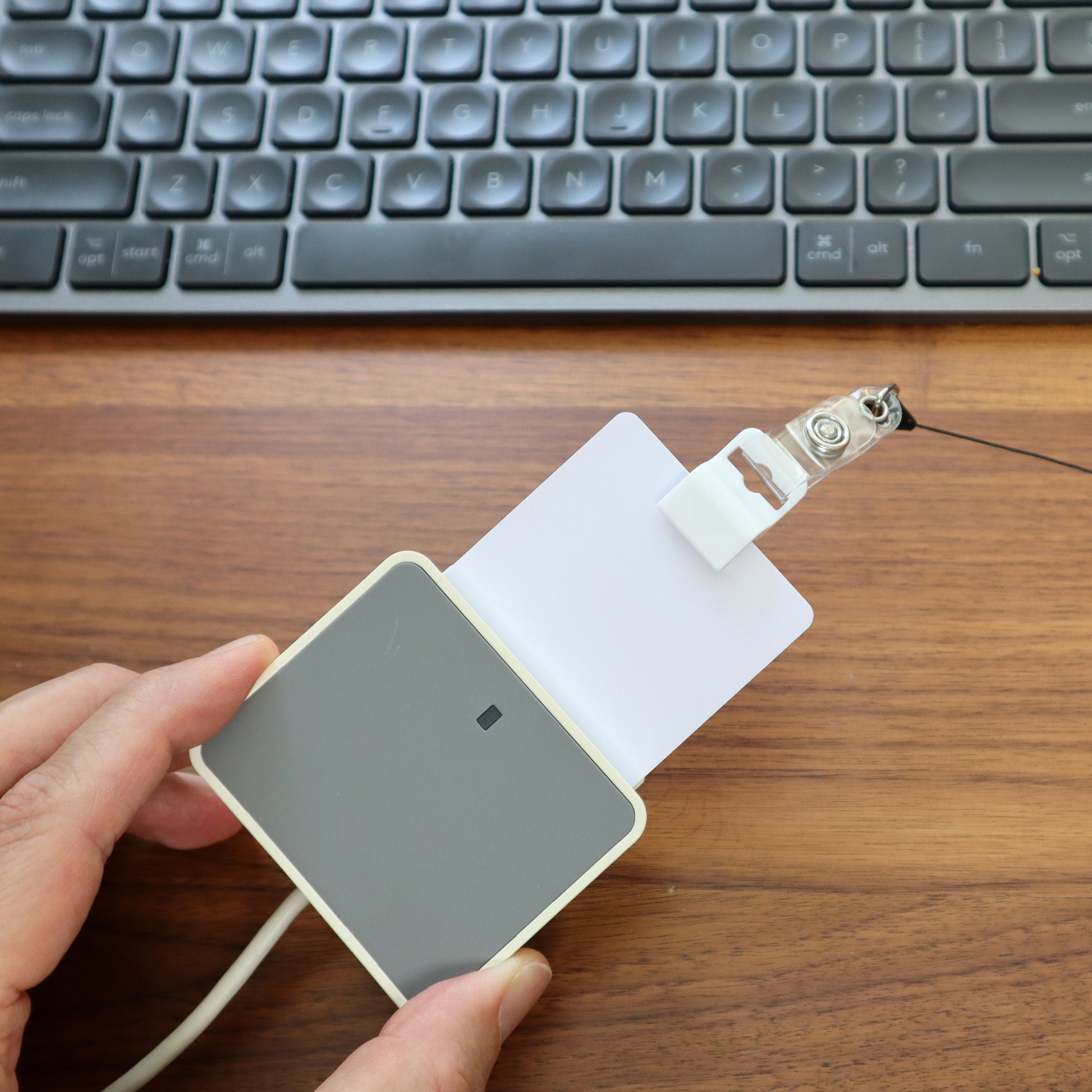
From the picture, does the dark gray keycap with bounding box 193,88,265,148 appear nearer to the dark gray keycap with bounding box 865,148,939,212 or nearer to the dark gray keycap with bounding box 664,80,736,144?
the dark gray keycap with bounding box 664,80,736,144

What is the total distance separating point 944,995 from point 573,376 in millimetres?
331

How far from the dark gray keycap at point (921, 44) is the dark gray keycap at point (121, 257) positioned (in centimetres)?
38

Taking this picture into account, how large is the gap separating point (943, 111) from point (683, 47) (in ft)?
0.44

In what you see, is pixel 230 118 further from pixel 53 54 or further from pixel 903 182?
pixel 903 182

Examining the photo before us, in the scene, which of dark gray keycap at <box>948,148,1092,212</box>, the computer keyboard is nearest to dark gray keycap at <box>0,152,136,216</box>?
the computer keyboard

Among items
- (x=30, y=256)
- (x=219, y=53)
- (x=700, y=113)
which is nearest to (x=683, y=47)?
(x=700, y=113)

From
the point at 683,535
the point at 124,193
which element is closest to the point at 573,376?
the point at 683,535

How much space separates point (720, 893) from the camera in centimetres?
40

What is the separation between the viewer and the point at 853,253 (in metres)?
0.44

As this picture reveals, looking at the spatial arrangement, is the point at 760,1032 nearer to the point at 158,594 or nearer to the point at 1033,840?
the point at 1033,840

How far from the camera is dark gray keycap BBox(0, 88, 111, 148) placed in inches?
19.0

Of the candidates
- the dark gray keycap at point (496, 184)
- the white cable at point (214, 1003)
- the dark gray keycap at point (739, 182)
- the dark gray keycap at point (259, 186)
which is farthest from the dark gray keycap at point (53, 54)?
the white cable at point (214, 1003)

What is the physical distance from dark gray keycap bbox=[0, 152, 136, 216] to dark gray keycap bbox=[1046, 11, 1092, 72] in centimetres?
48

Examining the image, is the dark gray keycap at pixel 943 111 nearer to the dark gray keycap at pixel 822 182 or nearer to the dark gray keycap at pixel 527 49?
the dark gray keycap at pixel 822 182
